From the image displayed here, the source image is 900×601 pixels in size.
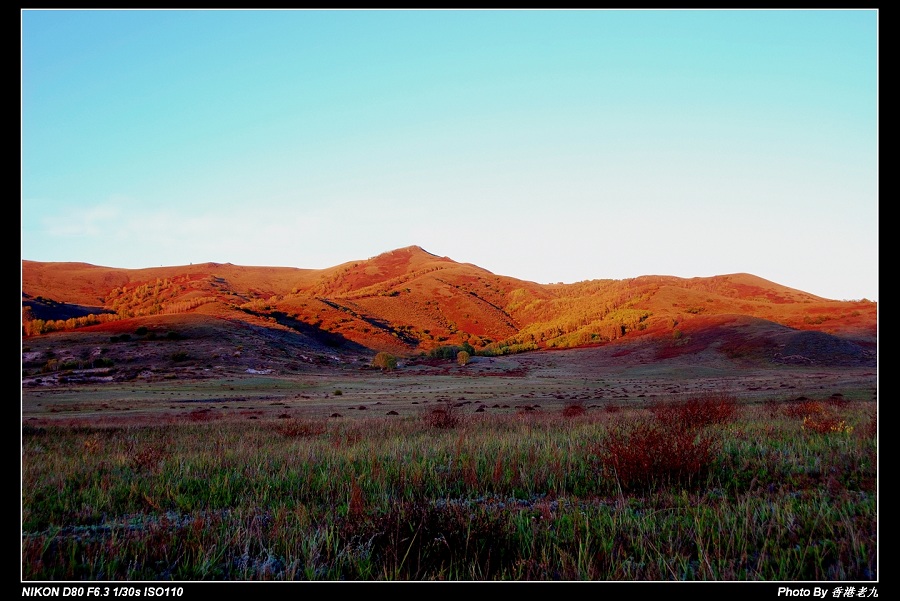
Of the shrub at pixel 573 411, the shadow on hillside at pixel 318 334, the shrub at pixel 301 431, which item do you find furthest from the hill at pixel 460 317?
the shrub at pixel 301 431

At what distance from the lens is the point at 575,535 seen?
415cm

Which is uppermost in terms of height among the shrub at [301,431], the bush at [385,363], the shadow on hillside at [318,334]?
the shrub at [301,431]

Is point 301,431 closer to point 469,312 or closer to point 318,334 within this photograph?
point 318,334

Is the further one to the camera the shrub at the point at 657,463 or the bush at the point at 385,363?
the bush at the point at 385,363

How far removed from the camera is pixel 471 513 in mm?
4480

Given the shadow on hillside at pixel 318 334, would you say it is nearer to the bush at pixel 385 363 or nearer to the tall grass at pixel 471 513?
the bush at pixel 385 363

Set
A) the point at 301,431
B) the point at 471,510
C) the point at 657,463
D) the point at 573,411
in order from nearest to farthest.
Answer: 1. the point at 471,510
2. the point at 657,463
3. the point at 301,431
4. the point at 573,411

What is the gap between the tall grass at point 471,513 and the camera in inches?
145

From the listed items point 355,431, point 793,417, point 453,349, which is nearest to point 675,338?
point 453,349

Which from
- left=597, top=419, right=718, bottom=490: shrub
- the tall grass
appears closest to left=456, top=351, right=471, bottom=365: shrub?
the tall grass

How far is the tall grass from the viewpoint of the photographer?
12.1 feet

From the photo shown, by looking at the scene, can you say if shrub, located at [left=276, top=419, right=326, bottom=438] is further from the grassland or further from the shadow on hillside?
the shadow on hillside

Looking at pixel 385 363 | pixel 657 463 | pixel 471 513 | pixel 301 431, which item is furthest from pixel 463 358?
pixel 471 513
